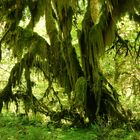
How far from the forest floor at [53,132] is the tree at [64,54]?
532 millimetres

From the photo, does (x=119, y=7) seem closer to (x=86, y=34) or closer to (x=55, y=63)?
(x=86, y=34)

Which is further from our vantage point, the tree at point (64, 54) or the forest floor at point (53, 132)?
the tree at point (64, 54)

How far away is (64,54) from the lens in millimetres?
8047

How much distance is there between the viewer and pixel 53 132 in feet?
21.7

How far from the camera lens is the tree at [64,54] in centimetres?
710

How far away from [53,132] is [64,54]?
6.53 feet

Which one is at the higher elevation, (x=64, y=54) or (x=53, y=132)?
(x=64, y=54)

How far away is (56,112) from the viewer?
8.61m

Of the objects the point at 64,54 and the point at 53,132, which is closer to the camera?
the point at 53,132

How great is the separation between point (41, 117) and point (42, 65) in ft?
3.77

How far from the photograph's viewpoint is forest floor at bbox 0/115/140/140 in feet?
19.4

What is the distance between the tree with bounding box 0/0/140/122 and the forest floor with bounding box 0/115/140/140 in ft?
1.75

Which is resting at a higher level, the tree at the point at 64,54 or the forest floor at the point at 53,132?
the tree at the point at 64,54

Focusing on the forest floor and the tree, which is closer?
the forest floor
